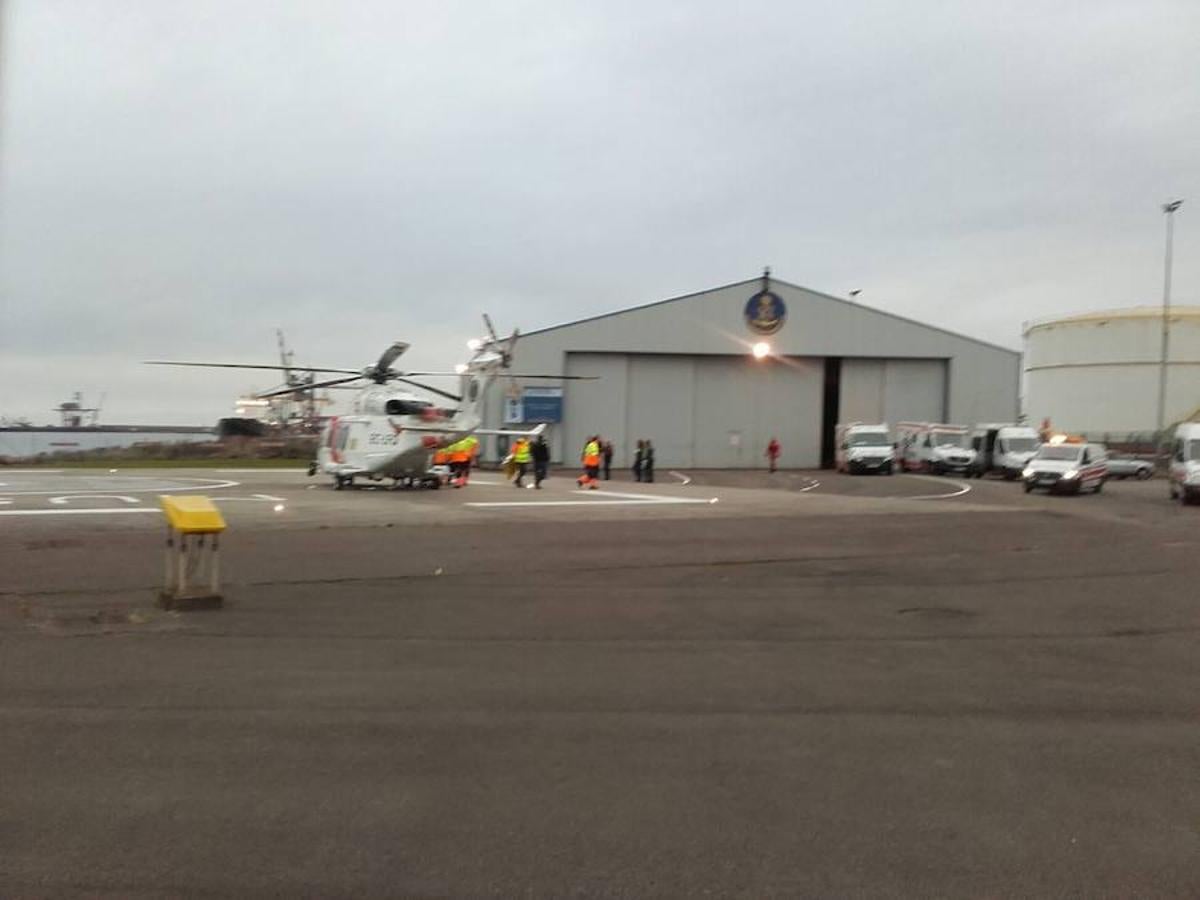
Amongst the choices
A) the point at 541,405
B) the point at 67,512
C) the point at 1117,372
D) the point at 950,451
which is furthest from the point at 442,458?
the point at 1117,372

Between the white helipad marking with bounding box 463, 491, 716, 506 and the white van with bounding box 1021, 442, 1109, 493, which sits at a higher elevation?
the white van with bounding box 1021, 442, 1109, 493

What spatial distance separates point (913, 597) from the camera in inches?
431

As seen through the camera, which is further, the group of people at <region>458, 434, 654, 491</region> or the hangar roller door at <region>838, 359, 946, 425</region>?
the hangar roller door at <region>838, 359, 946, 425</region>

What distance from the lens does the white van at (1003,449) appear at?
40044 millimetres

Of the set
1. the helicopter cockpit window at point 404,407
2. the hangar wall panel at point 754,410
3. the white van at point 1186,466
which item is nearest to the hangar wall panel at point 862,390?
the hangar wall panel at point 754,410

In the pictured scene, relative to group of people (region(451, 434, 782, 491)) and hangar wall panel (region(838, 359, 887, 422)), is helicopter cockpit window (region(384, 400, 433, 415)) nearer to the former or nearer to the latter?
group of people (region(451, 434, 782, 491))

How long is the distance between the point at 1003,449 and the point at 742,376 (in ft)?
46.8

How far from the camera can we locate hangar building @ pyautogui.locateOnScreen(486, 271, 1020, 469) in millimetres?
48906

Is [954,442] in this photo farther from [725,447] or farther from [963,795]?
[963,795]

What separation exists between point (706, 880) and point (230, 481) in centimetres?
3048

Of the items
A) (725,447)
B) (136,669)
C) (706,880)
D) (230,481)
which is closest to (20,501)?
(230,481)

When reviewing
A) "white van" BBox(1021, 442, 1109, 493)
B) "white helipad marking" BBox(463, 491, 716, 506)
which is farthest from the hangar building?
"white helipad marking" BBox(463, 491, 716, 506)

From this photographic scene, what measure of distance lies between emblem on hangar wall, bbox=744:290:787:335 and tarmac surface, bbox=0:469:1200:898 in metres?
36.2

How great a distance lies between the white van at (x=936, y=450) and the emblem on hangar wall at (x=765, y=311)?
28.0ft
